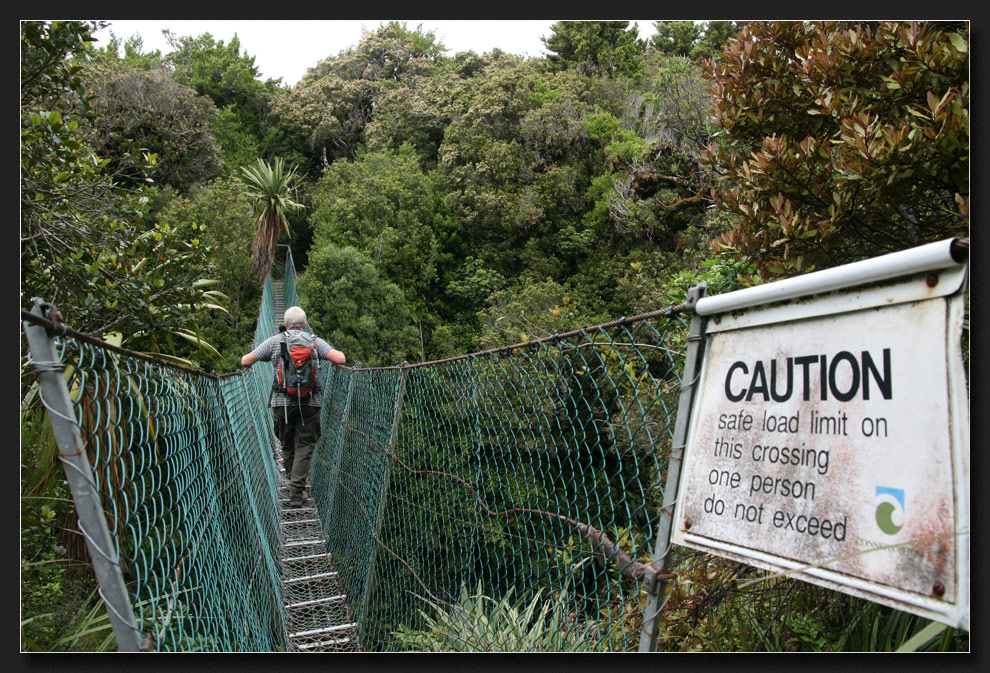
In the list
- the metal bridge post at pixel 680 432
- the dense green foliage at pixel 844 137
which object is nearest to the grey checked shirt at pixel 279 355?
the dense green foliage at pixel 844 137

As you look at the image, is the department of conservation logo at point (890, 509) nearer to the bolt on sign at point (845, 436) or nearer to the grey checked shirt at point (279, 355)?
the bolt on sign at point (845, 436)

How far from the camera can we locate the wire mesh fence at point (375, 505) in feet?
3.75

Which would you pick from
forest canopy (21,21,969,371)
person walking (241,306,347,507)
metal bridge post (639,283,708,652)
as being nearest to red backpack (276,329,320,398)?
person walking (241,306,347,507)

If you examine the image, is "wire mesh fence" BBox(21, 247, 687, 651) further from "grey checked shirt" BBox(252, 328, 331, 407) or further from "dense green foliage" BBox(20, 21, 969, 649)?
"dense green foliage" BBox(20, 21, 969, 649)

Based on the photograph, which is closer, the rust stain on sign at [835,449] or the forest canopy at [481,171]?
the rust stain on sign at [835,449]

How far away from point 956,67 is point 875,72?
14.6 inches

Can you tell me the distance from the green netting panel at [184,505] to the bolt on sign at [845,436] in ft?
2.65

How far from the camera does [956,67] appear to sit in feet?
6.91

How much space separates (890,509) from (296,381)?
10.5 feet

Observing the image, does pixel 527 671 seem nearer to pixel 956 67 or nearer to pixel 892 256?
pixel 892 256

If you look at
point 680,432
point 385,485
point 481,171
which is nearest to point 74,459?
point 680,432

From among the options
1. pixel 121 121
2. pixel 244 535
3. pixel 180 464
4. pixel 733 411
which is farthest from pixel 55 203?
pixel 121 121

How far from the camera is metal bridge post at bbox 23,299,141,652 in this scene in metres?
0.81

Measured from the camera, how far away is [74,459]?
0.82 metres
